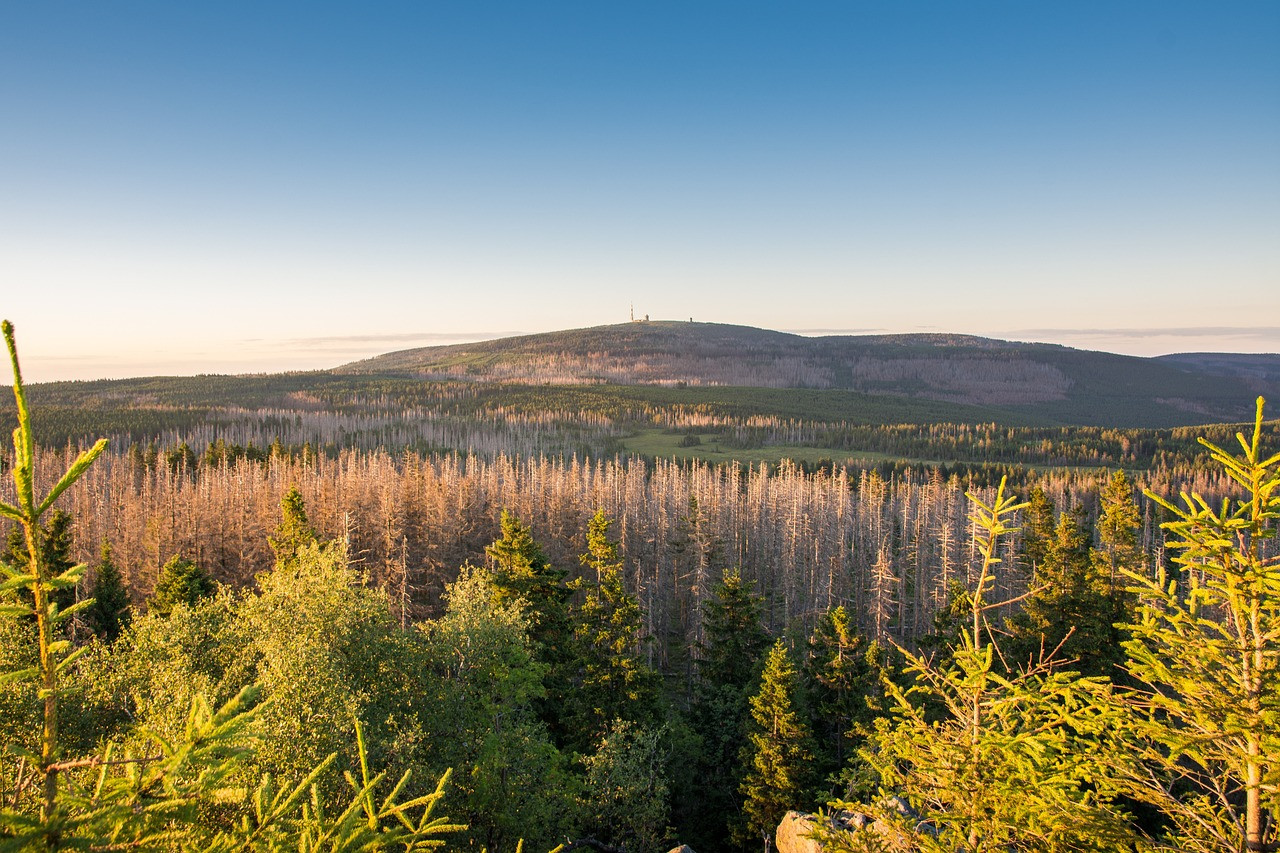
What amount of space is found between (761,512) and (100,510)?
92.5 meters

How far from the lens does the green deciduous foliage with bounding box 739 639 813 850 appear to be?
1257 inches

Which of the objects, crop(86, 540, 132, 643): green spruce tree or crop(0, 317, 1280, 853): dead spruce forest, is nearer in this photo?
crop(0, 317, 1280, 853): dead spruce forest

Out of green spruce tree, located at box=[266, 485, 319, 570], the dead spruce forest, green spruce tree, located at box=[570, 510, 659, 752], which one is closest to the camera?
the dead spruce forest

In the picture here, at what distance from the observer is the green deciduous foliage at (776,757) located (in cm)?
3194


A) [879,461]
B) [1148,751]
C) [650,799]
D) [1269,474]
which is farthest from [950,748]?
[879,461]

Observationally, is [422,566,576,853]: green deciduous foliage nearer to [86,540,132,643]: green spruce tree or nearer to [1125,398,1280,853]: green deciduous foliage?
[1125,398,1280,853]: green deciduous foliage

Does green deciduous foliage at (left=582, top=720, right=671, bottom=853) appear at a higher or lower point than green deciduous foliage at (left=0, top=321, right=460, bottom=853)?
lower

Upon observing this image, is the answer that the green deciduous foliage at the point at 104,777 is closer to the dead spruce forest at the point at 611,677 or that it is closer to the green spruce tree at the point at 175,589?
the dead spruce forest at the point at 611,677

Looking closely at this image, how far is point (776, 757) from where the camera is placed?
105 ft

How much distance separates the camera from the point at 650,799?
27688mm

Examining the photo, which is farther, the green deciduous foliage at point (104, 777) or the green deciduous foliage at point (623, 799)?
the green deciduous foliage at point (623, 799)

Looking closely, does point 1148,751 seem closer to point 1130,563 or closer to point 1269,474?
point 1269,474

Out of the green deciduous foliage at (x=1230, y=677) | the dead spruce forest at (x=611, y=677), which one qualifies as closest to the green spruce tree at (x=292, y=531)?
the dead spruce forest at (x=611, y=677)

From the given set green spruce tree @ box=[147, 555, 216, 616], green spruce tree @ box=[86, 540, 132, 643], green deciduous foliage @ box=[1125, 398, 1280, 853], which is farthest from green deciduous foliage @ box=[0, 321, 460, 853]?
green spruce tree @ box=[86, 540, 132, 643]
